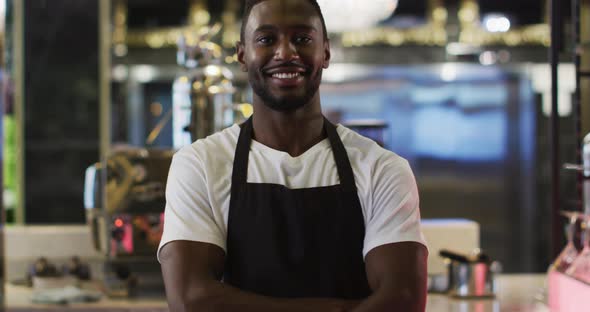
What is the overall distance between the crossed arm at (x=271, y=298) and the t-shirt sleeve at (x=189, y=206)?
0.06 ft

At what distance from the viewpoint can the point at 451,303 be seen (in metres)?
3.15

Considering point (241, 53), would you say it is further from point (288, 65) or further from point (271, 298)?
point (271, 298)

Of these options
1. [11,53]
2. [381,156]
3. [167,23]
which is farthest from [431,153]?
[381,156]

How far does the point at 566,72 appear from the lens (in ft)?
23.9

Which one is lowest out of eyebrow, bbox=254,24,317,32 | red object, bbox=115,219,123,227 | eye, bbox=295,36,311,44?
red object, bbox=115,219,123,227

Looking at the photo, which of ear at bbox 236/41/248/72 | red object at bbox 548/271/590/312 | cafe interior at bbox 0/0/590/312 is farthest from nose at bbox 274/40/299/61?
red object at bbox 548/271/590/312

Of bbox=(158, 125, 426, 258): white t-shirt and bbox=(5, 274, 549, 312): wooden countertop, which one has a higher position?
bbox=(158, 125, 426, 258): white t-shirt

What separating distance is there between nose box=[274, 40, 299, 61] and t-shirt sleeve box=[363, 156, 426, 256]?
0.28 meters

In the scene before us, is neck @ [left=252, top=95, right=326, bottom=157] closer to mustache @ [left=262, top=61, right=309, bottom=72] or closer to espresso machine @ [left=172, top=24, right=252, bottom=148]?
mustache @ [left=262, top=61, right=309, bottom=72]

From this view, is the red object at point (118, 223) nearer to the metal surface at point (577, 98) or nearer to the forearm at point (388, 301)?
the metal surface at point (577, 98)

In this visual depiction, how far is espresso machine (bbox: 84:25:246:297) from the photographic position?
134 inches

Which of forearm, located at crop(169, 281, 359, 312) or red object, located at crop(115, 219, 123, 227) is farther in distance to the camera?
red object, located at crop(115, 219, 123, 227)

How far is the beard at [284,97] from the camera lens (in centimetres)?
174

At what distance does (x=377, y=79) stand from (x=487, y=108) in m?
0.92
